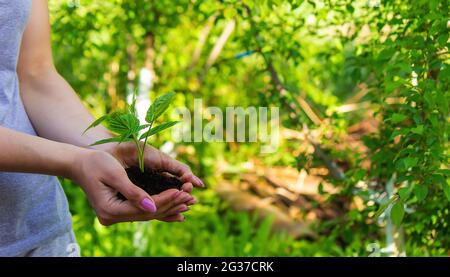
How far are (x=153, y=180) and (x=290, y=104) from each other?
57.5 inches

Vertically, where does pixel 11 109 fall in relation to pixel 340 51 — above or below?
below

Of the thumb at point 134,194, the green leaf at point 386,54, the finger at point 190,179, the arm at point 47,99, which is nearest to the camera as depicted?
the thumb at point 134,194

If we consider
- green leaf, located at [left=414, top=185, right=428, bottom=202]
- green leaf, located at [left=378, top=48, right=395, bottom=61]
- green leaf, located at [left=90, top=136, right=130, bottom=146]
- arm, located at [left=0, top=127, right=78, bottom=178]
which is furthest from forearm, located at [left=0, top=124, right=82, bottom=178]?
green leaf, located at [left=378, top=48, right=395, bottom=61]

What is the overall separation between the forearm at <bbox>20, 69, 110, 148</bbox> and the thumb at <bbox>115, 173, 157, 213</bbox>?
0.86 feet

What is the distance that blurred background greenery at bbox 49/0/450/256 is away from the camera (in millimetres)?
1816

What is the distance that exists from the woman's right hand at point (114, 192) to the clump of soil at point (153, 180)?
0.38 feet

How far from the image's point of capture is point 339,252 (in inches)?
117

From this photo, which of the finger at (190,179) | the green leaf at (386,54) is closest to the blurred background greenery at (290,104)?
the green leaf at (386,54)

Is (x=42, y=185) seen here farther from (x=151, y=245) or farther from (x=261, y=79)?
(x=261, y=79)

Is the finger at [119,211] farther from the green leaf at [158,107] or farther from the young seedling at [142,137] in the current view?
the green leaf at [158,107]

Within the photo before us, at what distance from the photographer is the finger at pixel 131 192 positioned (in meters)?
1.08
